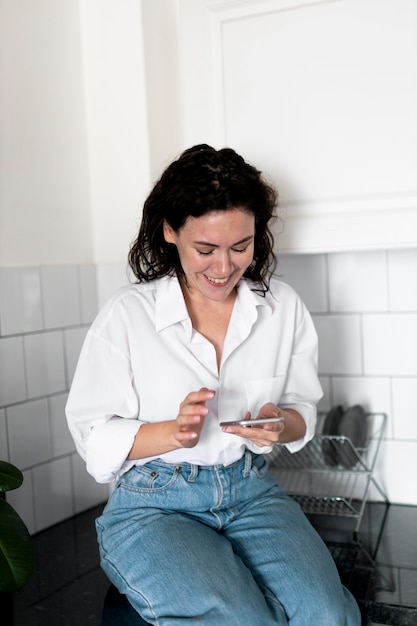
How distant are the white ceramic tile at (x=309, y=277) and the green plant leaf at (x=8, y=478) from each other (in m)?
0.81

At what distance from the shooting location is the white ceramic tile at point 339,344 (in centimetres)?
169

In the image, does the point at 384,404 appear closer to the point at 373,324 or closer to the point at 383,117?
the point at 373,324

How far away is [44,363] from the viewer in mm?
1562

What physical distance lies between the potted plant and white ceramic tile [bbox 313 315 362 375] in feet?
2.67

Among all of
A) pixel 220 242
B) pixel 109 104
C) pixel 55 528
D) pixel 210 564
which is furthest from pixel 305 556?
pixel 109 104

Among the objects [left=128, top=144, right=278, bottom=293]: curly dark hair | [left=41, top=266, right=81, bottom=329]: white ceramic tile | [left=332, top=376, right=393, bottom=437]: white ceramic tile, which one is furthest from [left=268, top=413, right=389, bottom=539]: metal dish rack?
[left=41, top=266, right=81, bottom=329]: white ceramic tile

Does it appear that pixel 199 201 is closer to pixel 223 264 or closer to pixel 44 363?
pixel 223 264

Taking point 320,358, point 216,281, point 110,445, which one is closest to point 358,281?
point 320,358

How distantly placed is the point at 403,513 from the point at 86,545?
0.68 meters

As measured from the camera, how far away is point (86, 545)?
1.50 m

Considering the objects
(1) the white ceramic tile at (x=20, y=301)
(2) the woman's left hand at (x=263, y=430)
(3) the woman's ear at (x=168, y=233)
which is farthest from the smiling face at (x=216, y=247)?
(1) the white ceramic tile at (x=20, y=301)

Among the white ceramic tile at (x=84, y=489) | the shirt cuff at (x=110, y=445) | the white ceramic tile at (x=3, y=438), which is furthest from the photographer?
the white ceramic tile at (x=84, y=489)

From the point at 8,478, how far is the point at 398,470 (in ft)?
2.98

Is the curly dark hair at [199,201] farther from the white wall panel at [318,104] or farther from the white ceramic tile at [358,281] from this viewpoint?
the white ceramic tile at [358,281]
